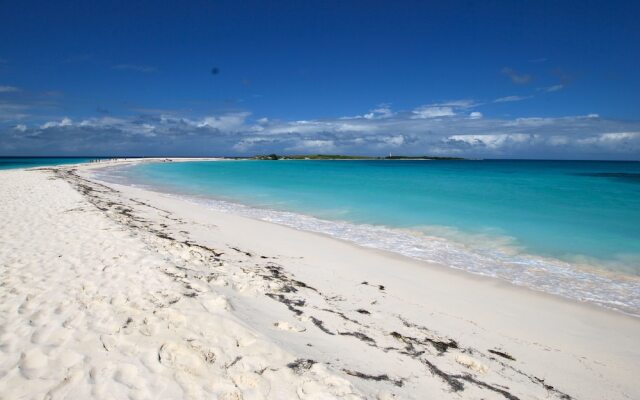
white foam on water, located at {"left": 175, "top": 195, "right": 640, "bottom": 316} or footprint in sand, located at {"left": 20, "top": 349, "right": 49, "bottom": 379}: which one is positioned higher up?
footprint in sand, located at {"left": 20, "top": 349, "right": 49, "bottom": 379}

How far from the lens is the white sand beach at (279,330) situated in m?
3.15

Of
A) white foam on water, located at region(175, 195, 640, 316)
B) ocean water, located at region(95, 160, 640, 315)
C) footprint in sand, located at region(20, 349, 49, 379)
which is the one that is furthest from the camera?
→ ocean water, located at region(95, 160, 640, 315)

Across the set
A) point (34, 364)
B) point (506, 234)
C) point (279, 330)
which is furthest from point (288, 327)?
point (506, 234)

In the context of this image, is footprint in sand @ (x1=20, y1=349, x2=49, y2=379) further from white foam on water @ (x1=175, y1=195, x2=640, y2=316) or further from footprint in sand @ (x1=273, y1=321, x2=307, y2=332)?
white foam on water @ (x1=175, y1=195, x2=640, y2=316)

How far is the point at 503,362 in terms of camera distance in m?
3.96

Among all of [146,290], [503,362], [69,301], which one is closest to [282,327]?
[146,290]

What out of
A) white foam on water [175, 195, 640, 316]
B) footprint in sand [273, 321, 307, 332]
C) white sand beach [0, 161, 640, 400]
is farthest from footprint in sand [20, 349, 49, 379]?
white foam on water [175, 195, 640, 316]

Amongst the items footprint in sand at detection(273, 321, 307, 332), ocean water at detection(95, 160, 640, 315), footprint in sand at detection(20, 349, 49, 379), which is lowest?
ocean water at detection(95, 160, 640, 315)

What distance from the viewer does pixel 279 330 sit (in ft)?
13.7

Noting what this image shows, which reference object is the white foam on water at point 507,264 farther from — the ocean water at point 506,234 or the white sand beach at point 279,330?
the white sand beach at point 279,330

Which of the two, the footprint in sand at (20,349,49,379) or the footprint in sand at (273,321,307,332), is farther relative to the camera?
the footprint in sand at (273,321,307,332)

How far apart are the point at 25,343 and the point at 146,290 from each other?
1514 mm

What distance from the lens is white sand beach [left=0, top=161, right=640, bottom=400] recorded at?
10.3 feet

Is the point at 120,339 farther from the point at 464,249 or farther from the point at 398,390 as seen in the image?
the point at 464,249
